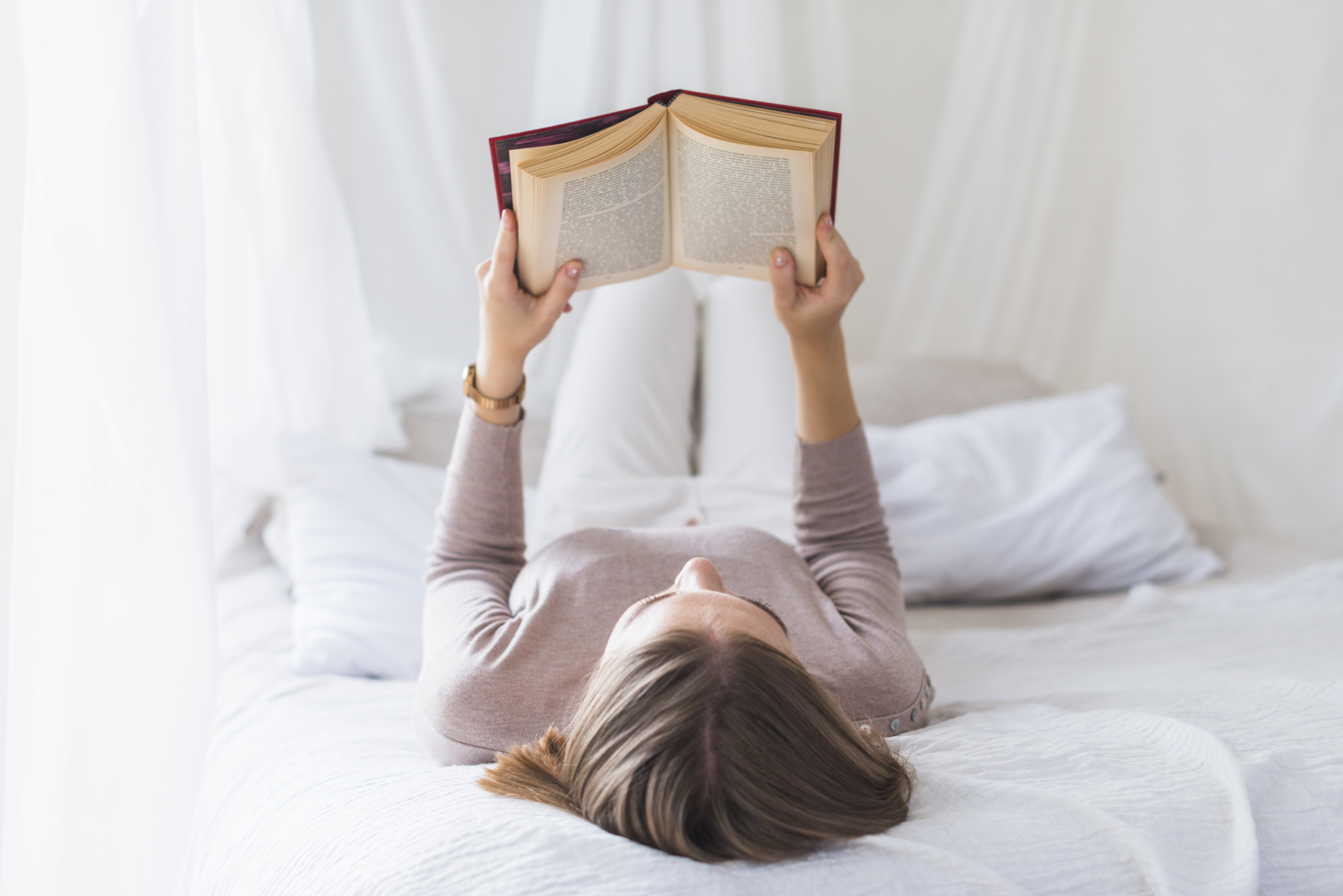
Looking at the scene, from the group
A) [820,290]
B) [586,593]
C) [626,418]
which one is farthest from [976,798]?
[626,418]

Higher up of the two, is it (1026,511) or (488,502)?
(488,502)

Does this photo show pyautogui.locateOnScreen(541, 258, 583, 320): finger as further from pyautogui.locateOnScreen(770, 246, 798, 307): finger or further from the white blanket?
the white blanket

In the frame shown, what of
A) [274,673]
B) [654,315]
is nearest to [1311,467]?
[654,315]

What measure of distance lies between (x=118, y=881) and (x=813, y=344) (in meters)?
0.72

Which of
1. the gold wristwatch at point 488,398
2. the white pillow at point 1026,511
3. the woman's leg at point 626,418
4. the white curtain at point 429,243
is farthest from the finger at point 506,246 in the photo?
the white pillow at point 1026,511

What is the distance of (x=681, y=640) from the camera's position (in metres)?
0.61

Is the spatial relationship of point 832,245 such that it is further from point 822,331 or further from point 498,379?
point 498,379

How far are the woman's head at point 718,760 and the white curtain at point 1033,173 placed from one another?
106cm

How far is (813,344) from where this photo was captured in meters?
Answer: 0.96

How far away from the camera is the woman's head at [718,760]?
0.56 metres

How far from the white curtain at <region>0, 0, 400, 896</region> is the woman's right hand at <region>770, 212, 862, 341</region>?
19.4 inches

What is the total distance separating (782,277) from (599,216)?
19 centimetres

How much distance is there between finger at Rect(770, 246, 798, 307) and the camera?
89cm

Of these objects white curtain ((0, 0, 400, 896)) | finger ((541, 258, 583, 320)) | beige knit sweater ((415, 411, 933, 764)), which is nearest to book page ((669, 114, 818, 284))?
finger ((541, 258, 583, 320))
